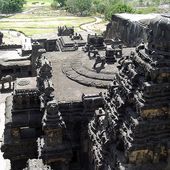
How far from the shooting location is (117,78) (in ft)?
89.5

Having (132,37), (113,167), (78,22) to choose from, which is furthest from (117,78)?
(78,22)

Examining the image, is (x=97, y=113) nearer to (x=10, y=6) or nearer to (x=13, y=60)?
(x=13, y=60)

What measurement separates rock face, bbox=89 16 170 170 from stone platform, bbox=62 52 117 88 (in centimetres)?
1175

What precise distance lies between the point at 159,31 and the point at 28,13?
5270 inches

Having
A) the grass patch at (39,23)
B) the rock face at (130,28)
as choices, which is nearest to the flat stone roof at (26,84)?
the rock face at (130,28)

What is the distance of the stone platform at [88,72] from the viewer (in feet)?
127

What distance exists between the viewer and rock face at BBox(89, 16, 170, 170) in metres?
23.1

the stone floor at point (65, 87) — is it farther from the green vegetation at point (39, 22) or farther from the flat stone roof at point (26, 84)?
the green vegetation at point (39, 22)

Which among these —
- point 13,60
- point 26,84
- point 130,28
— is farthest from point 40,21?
point 26,84

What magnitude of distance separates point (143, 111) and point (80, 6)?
115002 mm

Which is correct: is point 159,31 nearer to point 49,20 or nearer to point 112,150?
point 112,150

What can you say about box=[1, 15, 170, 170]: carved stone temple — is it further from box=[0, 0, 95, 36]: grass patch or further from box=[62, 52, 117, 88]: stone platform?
box=[0, 0, 95, 36]: grass patch

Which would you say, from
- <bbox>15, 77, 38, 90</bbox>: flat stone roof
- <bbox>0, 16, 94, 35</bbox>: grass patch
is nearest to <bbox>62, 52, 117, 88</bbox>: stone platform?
<bbox>15, 77, 38, 90</bbox>: flat stone roof

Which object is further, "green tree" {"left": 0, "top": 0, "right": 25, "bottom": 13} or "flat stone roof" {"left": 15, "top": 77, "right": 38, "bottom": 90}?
"green tree" {"left": 0, "top": 0, "right": 25, "bottom": 13}
